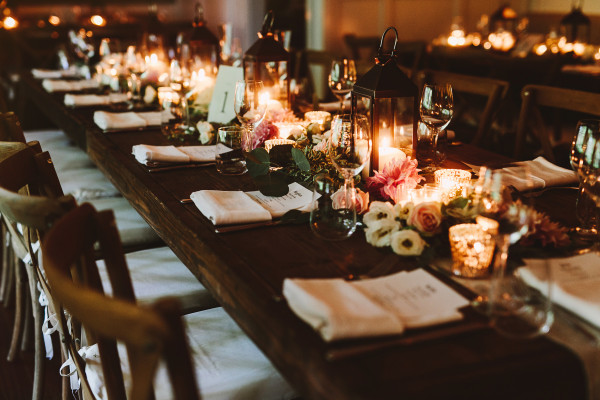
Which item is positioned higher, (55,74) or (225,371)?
(55,74)

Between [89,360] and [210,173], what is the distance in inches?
Result: 25.1

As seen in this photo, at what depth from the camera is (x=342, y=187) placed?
136cm

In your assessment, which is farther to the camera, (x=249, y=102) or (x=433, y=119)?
(x=249, y=102)

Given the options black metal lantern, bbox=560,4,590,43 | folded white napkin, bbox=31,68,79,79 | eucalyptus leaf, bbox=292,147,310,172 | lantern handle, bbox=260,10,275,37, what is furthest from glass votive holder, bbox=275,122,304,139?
black metal lantern, bbox=560,4,590,43

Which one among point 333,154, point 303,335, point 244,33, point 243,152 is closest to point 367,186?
point 333,154

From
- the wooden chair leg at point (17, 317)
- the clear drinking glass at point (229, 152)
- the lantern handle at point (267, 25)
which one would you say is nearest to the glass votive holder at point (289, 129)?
the clear drinking glass at point (229, 152)

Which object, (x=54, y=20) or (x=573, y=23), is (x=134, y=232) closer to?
(x=573, y=23)

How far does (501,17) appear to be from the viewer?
19.6 feet

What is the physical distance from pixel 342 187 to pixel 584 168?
0.52m

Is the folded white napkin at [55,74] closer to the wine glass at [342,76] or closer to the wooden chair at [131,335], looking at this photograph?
the wine glass at [342,76]

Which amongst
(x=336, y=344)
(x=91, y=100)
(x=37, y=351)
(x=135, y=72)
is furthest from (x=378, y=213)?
(x=135, y=72)

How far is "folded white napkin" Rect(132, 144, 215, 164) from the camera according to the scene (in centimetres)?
184

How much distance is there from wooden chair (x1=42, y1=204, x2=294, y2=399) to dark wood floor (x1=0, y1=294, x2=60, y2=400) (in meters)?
0.85

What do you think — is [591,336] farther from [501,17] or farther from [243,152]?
[501,17]
